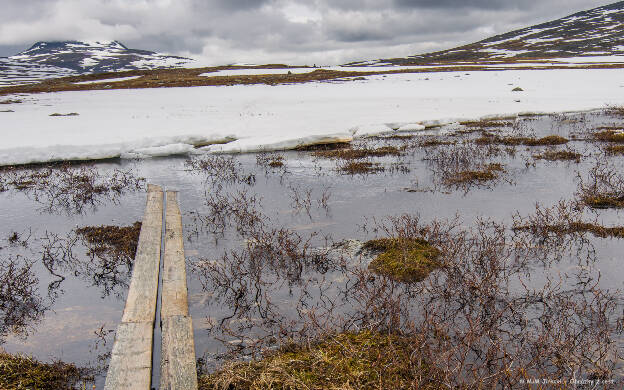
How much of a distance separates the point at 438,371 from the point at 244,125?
17.8 m

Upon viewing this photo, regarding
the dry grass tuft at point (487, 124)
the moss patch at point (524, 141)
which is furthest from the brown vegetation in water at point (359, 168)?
the dry grass tuft at point (487, 124)

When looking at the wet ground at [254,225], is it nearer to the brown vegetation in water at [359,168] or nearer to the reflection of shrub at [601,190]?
the brown vegetation in water at [359,168]

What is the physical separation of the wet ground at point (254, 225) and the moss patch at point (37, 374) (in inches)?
9.1

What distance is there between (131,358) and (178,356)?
0.45 meters

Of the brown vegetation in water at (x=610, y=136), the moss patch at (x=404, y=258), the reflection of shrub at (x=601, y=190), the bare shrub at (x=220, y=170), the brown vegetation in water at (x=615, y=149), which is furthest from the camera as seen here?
the brown vegetation in water at (x=610, y=136)

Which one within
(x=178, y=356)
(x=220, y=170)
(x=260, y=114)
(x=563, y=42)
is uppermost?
(x=563, y=42)

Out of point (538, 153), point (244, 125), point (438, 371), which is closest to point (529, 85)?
point (538, 153)

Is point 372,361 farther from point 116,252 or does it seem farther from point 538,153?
point 538,153

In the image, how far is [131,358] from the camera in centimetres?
386

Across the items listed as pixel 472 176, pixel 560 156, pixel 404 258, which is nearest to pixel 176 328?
pixel 404 258

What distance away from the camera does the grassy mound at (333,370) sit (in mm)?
3357

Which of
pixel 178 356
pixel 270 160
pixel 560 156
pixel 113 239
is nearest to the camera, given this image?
pixel 178 356

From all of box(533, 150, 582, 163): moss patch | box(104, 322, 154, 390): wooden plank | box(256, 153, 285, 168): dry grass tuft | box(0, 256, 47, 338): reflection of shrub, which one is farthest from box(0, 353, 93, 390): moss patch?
box(533, 150, 582, 163): moss patch

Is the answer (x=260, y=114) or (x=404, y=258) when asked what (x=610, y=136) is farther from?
(x=260, y=114)
